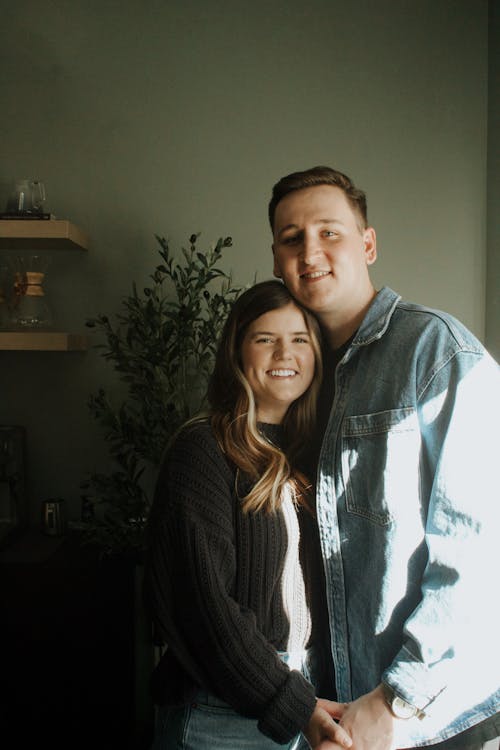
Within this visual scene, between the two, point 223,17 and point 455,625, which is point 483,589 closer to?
point 455,625

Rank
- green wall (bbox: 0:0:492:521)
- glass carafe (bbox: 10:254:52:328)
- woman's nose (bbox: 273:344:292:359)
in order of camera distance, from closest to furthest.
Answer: woman's nose (bbox: 273:344:292:359) → glass carafe (bbox: 10:254:52:328) → green wall (bbox: 0:0:492:521)

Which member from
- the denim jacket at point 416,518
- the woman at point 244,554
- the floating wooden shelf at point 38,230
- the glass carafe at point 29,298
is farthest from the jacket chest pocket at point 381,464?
the glass carafe at point 29,298

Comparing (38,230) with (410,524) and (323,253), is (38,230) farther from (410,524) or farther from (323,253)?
(410,524)

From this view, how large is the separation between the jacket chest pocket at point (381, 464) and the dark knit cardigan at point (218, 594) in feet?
0.62

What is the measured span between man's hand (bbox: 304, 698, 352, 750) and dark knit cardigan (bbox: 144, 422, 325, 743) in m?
0.02

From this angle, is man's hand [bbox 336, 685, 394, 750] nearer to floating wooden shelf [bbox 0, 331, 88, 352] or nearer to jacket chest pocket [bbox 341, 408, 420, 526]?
jacket chest pocket [bbox 341, 408, 420, 526]

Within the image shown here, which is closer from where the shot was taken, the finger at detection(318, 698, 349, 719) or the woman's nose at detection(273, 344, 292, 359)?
the finger at detection(318, 698, 349, 719)

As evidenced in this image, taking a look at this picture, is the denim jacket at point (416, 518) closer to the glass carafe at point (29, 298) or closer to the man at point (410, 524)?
the man at point (410, 524)

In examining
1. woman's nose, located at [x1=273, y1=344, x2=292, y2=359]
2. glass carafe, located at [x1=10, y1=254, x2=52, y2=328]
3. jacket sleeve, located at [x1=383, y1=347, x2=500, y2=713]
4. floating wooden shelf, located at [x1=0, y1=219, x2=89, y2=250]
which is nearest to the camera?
jacket sleeve, located at [x1=383, y1=347, x2=500, y2=713]

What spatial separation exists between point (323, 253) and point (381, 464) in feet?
1.62

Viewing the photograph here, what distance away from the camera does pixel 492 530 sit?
110 centimetres

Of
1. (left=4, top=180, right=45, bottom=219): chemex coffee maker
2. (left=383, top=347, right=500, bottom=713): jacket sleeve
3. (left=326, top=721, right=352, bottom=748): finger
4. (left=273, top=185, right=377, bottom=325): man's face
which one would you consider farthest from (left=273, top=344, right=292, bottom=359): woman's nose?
(left=4, top=180, right=45, bottom=219): chemex coffee maker

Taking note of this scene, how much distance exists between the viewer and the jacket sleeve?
3.62 ft

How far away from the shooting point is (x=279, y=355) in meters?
1.38
